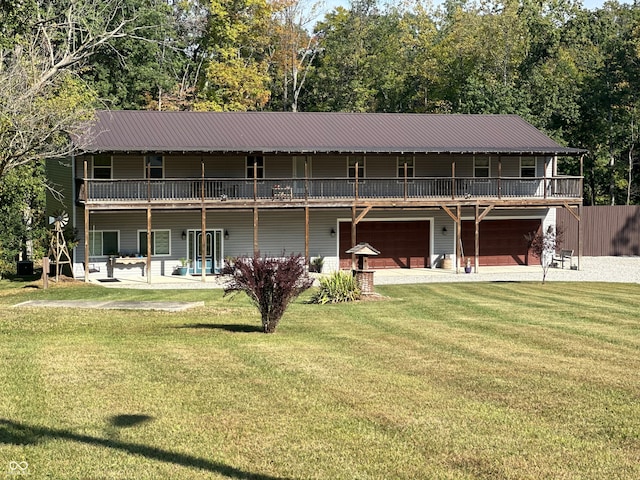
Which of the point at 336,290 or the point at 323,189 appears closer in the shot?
the point at 336,290

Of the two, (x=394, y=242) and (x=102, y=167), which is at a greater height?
(x=102, y=167)

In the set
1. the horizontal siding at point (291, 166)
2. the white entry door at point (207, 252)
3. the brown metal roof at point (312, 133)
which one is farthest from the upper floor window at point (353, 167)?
the white entry door at point (207, 252)

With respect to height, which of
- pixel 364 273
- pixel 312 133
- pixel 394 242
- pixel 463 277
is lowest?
pixel 463 277

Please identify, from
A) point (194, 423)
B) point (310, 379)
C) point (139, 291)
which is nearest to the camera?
point (194, 423)

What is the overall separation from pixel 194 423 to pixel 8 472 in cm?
194

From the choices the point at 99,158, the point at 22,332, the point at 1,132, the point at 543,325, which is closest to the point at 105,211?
the point at 99,158

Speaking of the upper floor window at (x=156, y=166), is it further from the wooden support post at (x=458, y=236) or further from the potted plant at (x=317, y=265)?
the wooden support post at (x=458, y=236)

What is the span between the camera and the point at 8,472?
21.6 ft

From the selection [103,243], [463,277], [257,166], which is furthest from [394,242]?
[103,243]

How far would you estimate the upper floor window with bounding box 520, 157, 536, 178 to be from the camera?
3684 cm

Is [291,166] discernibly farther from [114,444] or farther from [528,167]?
[114,444]

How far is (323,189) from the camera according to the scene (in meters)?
32.5

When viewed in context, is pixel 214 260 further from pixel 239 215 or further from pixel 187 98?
pixel 187 98

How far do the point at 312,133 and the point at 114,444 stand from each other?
28778mm
